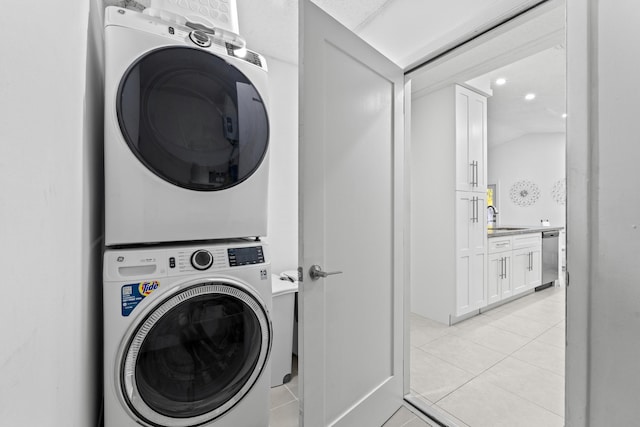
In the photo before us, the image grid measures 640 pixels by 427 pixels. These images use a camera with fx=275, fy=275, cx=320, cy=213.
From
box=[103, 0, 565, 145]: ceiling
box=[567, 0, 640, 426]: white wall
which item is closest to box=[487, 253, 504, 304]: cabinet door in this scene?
box=[103, 0, 565, 145]: ceiling

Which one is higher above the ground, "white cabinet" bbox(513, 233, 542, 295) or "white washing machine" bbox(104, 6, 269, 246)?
"white washing machine" bbox(104, 6, 269, 246)

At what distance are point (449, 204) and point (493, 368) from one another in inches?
61.1

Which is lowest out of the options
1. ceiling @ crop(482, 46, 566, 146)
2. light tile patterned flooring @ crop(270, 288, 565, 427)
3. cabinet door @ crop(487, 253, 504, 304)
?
light tile patterned flooring @ crop(270, 288, 565, 427)

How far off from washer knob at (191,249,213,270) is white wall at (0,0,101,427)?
35cm

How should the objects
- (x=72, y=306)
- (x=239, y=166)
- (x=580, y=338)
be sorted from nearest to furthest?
(x=72, y=306)
(x=580, y=338)
(x=239, y=166)

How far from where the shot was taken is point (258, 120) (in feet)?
4.50

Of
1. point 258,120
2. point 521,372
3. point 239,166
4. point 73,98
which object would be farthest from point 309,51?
point 521,372

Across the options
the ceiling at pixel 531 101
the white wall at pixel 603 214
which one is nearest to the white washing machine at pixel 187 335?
the white wall at pixel 603 214

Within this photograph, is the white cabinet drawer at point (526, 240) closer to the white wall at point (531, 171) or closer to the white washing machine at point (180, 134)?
the white wall at point (531, 171)

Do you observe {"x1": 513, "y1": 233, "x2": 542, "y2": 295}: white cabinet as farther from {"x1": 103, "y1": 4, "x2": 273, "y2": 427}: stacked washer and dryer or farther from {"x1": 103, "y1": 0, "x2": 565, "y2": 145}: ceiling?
{"x1": 103, "y1": 4, "x2": 273, "y2": 427}: stacked washer and dryer

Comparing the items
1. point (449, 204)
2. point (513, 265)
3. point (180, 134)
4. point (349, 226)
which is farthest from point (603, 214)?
point (513, 265)

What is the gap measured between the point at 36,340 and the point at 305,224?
820 millimetres

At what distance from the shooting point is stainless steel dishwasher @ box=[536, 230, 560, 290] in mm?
4254

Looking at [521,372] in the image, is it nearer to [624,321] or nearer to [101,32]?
[624,321]
